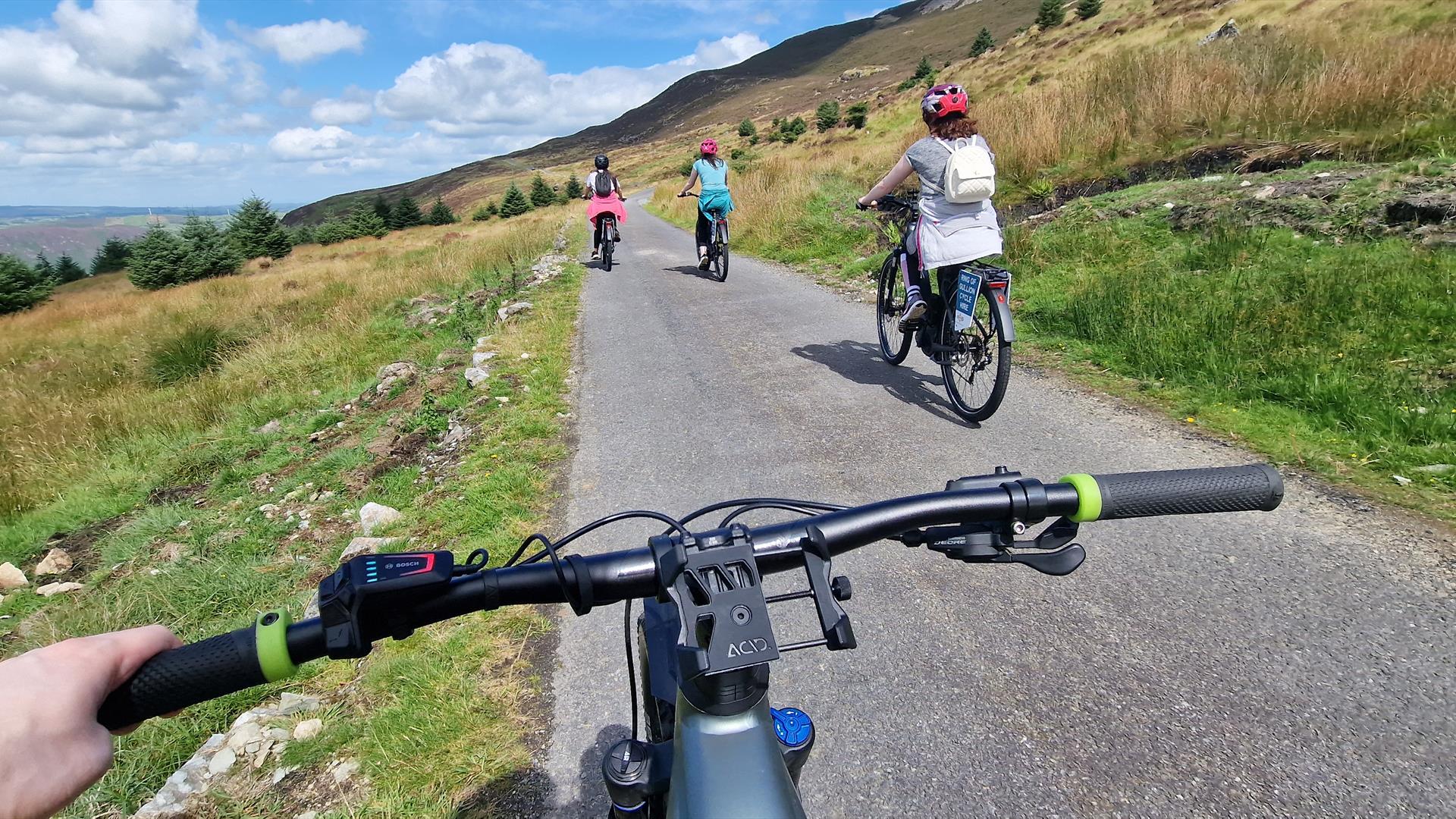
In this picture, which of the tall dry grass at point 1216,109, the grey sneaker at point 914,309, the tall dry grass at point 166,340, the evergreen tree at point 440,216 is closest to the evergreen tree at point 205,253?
the tall dry grass at point 166,340

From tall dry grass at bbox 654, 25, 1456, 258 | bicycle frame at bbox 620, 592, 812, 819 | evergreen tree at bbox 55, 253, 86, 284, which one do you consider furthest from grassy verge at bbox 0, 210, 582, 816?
evergreen tree at bbox 55, 253, 86, 284

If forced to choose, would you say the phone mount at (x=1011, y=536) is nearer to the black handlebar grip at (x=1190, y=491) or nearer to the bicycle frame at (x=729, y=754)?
the black handlebar grip at (x=1190, y=491)

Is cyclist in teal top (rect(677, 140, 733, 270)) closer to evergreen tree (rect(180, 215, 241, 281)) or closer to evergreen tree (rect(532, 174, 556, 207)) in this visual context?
evergreen tree (rect(180, 215, 241, 281))

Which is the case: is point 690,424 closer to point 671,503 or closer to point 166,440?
point 671,503

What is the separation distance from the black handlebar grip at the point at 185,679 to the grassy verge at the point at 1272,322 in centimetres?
439

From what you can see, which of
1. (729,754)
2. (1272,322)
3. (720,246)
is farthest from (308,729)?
(720,246)

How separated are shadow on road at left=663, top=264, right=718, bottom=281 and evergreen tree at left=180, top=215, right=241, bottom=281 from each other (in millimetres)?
26922

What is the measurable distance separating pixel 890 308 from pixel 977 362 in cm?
154

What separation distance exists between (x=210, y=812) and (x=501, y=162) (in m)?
158

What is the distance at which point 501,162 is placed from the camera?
144 m

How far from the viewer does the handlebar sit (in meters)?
1.01

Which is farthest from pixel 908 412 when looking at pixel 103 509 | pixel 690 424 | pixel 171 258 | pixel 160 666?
pixel 171 258

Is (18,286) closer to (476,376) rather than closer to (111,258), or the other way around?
(111,258)

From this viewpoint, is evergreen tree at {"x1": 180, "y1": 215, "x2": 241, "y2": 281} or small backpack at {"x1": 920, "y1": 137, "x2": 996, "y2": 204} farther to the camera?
evergreen tree at {"x1": 180, "y1": 215, "x2": 241, "y2": 281}
